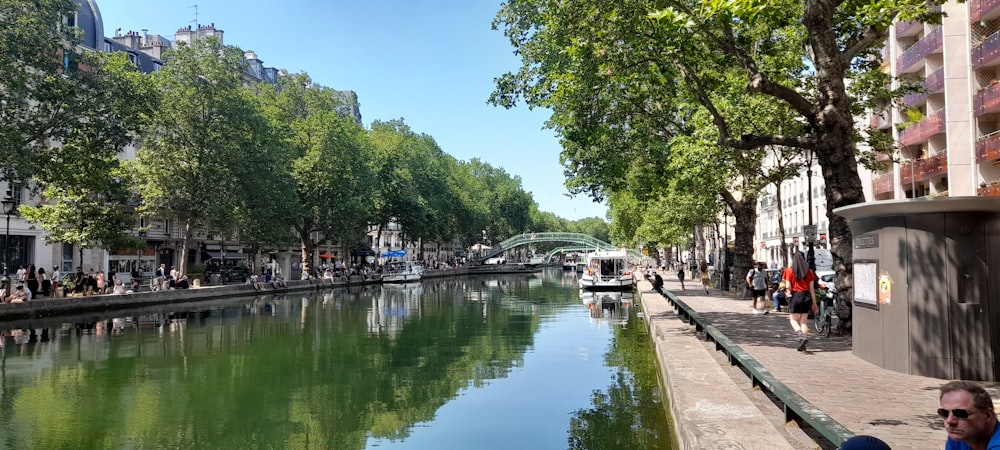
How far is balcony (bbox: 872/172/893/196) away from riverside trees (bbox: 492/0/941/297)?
2297 cm

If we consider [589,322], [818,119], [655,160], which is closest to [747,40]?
[818,119]

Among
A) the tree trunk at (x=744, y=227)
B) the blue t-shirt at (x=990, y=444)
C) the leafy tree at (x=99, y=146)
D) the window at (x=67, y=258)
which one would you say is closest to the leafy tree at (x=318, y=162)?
the window at (x=67, y=258)

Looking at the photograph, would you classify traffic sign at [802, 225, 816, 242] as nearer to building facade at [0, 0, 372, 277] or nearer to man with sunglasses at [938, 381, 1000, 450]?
man with sunglasses at [938, 381, 1000, 450]

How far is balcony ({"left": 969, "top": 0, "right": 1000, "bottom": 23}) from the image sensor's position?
29.9 metres

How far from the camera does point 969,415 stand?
3240 mm

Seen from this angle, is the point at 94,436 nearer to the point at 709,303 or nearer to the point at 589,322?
the point at 589,322

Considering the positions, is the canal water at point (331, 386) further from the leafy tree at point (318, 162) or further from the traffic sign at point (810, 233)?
the leafy tree at point (318, 162)

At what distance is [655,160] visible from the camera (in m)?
24.1

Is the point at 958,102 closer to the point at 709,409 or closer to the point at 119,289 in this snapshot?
the point at 709,409

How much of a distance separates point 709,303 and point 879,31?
13704 mm

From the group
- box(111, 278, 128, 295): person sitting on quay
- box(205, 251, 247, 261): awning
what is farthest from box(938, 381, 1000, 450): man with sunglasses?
box(205, 251, 247, 261): awning

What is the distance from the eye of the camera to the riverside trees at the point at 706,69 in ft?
42.8

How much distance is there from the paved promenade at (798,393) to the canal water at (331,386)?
963mm

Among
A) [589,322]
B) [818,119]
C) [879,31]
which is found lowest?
[589,322]
